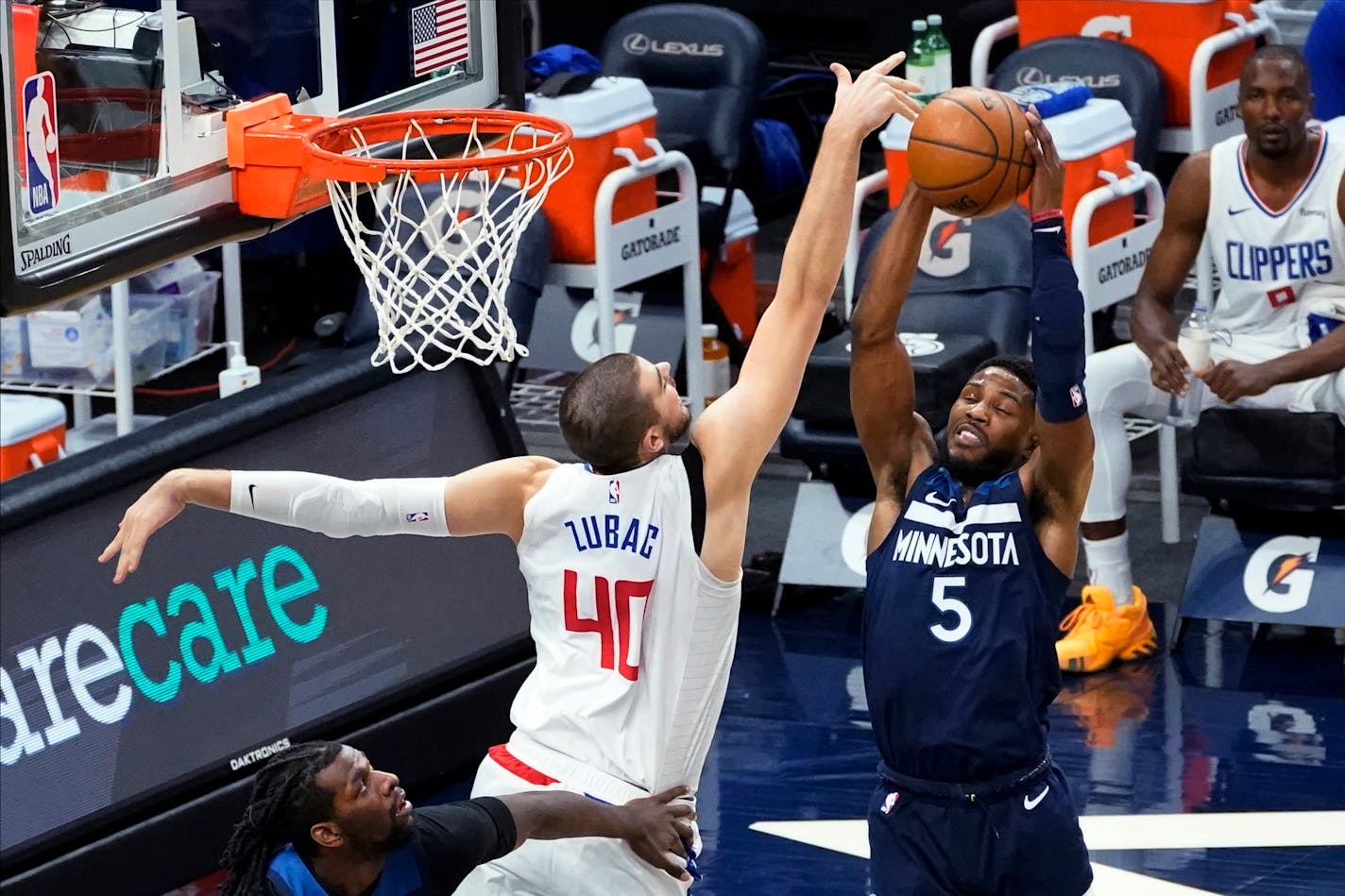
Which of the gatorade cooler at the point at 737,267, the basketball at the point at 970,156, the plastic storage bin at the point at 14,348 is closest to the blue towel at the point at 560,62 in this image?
the gatorade cooler at the point at 737,267

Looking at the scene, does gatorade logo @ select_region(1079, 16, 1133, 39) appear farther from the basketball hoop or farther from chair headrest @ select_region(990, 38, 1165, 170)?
the basketball hoop

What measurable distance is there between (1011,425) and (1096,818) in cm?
203

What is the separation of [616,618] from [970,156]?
1205 mm

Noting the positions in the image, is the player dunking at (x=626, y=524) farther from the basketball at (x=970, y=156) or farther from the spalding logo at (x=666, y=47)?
the spalding logo at (x=666, y=47)

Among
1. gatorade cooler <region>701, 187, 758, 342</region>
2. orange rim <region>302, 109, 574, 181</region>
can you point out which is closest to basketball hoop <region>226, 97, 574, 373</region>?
orange rim <region>302, 109, 574, 181</region>

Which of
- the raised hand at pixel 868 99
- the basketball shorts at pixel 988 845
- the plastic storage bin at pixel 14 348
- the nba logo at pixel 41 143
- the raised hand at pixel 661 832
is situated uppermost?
the raised hand at pixel 868 99

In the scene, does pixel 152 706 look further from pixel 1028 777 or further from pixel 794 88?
pixel 794 88

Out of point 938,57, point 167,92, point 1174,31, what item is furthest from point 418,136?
point 1174,31

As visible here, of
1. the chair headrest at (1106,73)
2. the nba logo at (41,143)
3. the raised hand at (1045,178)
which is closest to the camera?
the raised hand at (1045,178)

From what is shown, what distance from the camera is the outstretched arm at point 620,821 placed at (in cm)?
404

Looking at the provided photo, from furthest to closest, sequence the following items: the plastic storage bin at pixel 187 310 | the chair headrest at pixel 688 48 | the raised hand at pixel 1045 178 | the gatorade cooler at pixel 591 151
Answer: the chair headrest at pixel 688 48
the plastic storage bin at pixel 187 310
the gatorade cooler at pixel 591 151
the raised hand at pixel 1045 178

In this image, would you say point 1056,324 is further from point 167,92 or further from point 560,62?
point 560,62

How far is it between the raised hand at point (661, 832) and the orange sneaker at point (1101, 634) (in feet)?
10.4

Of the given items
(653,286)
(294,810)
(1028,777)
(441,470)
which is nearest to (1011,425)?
(1028,777)
